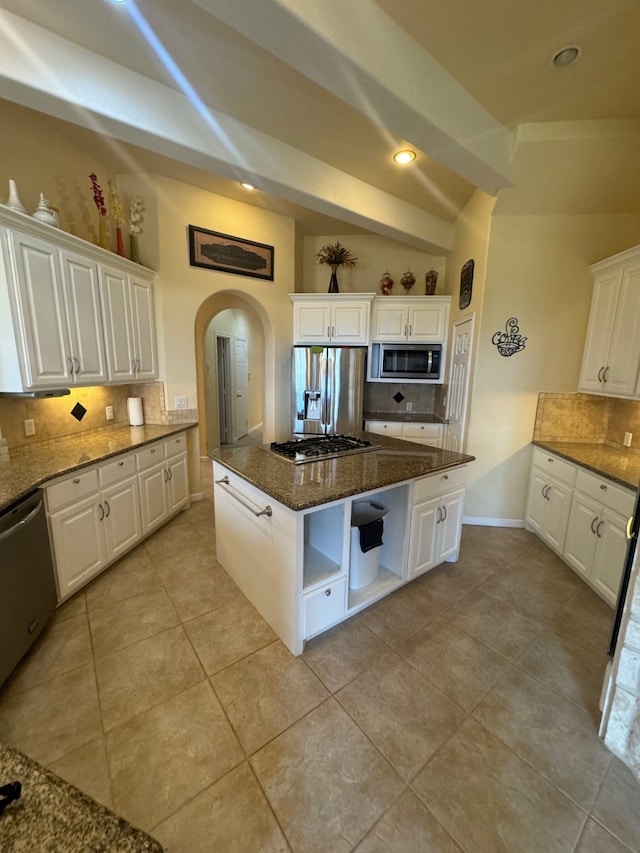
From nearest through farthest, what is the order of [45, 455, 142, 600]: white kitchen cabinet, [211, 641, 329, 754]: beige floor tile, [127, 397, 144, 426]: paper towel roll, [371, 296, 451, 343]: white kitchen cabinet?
[211, 641, 329, 754]: beige floor tile < [45, 455, 142, 600]: white kitchen cabinet < [127, 397, 144, 426]: paper towel roll < [371, 296, 451, 343]: white kitchen cabinet

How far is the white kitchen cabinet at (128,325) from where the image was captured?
2773 millimetres

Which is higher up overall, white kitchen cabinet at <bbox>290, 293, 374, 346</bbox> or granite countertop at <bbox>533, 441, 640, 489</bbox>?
white kitchen cabinet at <bbox>290, 293, 374, 346</bbox>

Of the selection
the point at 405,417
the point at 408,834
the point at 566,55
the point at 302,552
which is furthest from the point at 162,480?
the point at 566,55

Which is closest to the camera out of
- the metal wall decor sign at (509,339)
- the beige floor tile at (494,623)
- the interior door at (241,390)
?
the beige floor tile at (494,623)

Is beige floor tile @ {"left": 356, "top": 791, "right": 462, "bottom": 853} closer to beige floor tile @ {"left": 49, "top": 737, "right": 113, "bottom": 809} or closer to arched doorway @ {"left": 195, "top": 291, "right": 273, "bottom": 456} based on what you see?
beige floor tile @ {"left": 49, "top": 737, "right": 113, "bottom": 809}

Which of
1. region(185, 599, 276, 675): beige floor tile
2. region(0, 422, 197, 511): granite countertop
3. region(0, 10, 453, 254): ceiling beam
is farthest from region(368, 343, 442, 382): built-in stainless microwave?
region(185, 599, 276, 675): beige floor tile

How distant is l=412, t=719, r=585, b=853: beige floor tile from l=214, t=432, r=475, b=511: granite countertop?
1147 millimetres

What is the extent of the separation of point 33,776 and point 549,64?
3357 millimetres

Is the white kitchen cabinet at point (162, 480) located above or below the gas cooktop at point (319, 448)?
below

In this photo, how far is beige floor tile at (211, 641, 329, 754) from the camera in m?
1.50

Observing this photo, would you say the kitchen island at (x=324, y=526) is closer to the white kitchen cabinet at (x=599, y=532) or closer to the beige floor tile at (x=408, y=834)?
the beige floor tile at (x=408, y=834)

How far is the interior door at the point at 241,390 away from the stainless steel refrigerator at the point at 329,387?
9.40 feet

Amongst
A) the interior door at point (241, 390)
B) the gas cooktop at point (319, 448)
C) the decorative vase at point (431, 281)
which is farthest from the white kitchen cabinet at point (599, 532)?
the interior door at point (241, 390)

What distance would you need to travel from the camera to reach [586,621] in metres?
2.18
